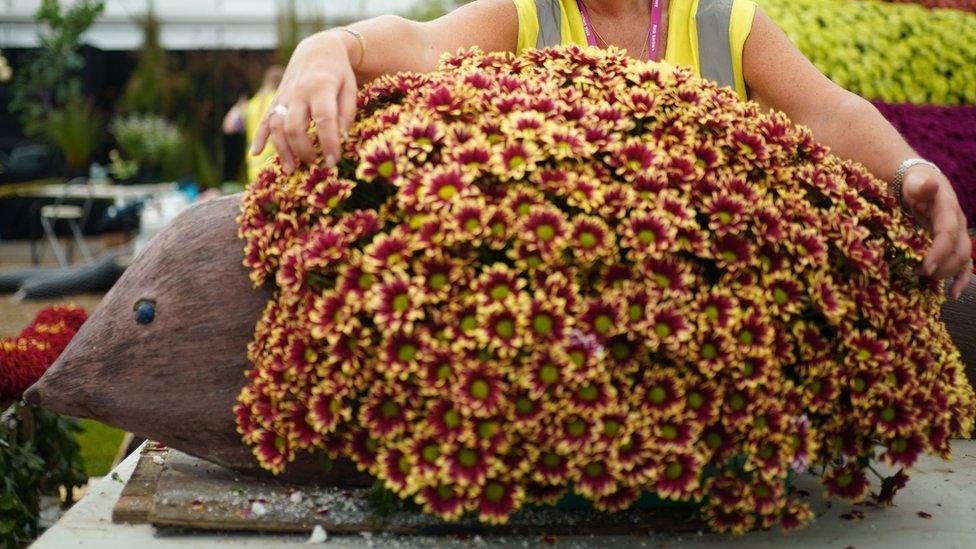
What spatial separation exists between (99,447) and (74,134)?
11.0 m

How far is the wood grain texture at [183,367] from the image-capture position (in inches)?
69.3

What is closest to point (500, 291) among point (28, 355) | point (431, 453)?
point (431, 453)

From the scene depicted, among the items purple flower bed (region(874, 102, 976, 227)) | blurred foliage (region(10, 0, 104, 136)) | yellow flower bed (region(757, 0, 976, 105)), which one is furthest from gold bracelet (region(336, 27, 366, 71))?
blurred foliage (region(10, 0, 104, 136))

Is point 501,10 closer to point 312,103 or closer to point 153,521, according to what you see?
point 312,103

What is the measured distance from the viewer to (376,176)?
1.54 m

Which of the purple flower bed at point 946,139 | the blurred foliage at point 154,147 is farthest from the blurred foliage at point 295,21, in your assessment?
the purple flower bed at point 946,139

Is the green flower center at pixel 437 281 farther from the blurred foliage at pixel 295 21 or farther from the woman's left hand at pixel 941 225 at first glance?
the blurred foliage at pixel 295 21

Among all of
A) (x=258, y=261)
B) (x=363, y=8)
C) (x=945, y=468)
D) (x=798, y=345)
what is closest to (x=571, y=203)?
(x=798, y=345)

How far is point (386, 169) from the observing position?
1.53 metres

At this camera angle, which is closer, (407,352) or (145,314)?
(407,352)

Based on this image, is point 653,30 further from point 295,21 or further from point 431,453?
point 295,21

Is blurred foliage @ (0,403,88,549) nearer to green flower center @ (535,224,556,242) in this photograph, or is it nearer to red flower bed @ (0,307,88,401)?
red flower bed @ (0,307,88,401)

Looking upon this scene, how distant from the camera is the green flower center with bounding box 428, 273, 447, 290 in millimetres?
1431

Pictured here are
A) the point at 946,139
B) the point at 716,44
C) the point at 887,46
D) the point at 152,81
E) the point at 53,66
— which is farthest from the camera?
the point at 53,66
